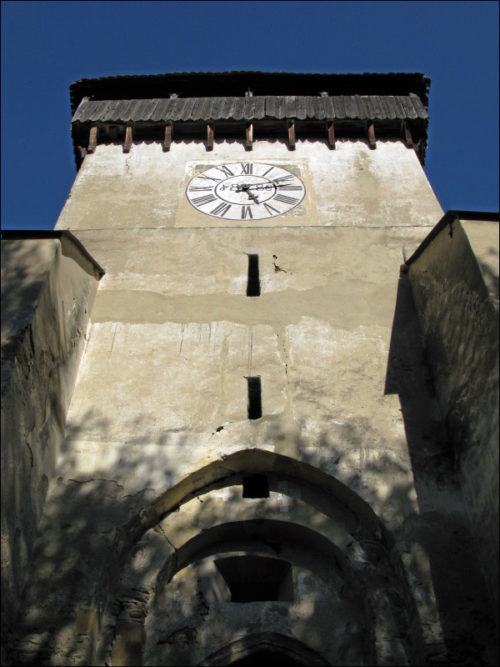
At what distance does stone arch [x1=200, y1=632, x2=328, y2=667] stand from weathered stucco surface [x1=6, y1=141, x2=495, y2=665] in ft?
0.05

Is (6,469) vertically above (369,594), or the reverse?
(6,469)

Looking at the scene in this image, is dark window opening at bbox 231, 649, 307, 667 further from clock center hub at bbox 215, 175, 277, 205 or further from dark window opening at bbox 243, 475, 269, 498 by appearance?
clock center hub at bbox 215, 175, 277, 205

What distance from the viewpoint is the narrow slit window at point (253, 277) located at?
897 cm

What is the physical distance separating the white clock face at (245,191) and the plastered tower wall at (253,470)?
1024mm

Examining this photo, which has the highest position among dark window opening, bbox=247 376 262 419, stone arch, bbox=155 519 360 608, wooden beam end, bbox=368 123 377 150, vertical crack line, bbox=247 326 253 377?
wooden beam end, bbox=368 123 377 150

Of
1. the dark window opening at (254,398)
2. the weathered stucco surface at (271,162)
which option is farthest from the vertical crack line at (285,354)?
the weathered stucco surface at (271,162)

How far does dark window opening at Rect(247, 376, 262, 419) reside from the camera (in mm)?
7547

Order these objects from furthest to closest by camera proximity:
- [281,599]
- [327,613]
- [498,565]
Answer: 1. [281,599]
2. [327,613]
3. [498,565]

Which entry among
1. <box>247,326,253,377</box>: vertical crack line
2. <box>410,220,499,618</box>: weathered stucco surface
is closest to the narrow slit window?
<box>247,326,253,377</box>: vertical crack line

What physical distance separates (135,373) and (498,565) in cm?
390

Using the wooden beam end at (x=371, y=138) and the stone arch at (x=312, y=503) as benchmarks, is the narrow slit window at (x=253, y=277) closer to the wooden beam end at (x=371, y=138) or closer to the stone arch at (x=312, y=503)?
the stone arch at (x=312, y=503)

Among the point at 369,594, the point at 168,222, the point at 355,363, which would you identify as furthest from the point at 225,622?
the point at 168,222

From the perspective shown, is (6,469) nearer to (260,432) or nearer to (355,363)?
(260,432)

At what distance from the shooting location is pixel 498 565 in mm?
5844
